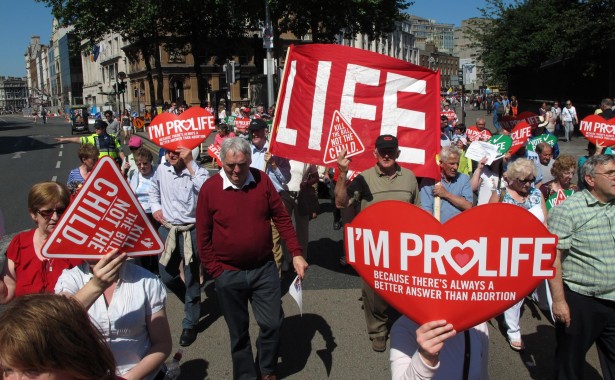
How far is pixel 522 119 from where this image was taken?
9.02 metres

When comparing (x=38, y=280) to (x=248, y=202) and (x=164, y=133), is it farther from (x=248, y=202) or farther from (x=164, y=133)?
(x=164, y=133)

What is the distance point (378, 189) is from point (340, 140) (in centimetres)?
62

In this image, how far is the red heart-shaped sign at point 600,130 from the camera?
687cm

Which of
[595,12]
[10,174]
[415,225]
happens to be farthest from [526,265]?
[595,12]

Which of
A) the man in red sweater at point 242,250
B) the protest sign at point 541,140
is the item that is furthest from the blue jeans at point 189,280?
the protest sign at point 541,140

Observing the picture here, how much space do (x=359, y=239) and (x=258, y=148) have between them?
422cm

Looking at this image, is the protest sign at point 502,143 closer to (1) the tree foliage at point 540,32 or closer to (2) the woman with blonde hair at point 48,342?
(2) the woman with blonde hair at point 48,342

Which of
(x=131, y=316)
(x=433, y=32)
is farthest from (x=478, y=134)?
(x=433, y=32)

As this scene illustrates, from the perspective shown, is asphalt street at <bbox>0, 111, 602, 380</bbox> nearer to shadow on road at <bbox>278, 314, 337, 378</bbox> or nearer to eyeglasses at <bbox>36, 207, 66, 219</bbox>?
shadow on road at <bbox>278, 314, 337, 378</bbox>

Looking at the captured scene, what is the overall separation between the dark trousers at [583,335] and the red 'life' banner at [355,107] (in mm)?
1816

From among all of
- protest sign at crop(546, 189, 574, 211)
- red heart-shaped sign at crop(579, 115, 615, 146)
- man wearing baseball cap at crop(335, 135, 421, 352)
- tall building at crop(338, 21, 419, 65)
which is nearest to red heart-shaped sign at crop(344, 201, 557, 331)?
man wearing baseball cap at crop(335, 135, 421, 352)

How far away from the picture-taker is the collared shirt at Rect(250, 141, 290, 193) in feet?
19.5

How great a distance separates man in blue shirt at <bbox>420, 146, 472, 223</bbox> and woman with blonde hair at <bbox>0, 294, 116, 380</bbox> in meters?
3.78

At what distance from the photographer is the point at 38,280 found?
2973 mm
